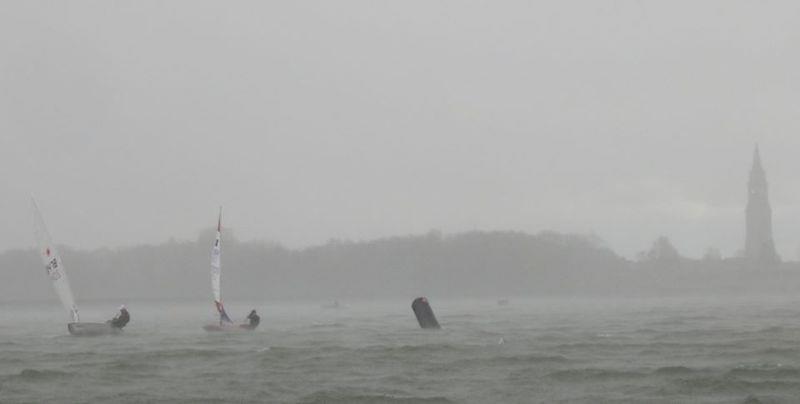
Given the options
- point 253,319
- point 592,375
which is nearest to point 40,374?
point 592,375

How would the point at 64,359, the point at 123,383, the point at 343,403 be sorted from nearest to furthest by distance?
the point at 343,403, the point at 123,383, the point at 64,359

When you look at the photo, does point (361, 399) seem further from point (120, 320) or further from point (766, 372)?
point (120, 320)

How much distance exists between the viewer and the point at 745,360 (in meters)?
41.9

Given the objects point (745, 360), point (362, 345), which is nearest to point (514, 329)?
point (362, 345)

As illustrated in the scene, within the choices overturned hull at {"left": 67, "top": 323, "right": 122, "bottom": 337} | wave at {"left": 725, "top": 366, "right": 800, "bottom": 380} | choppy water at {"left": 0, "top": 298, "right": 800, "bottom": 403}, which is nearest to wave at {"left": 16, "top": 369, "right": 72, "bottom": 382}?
choppy water at {"left": 0, "top": 298, "right": 800, "bottom": 403}

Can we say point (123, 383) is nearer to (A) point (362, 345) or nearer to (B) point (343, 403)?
(B) point (343, 403)

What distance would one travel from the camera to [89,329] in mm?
64250

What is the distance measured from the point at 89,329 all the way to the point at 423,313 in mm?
19597

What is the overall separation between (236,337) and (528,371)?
2751cm

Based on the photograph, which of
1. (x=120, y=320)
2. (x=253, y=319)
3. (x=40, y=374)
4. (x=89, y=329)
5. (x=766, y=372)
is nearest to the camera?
(x=766, y=372)

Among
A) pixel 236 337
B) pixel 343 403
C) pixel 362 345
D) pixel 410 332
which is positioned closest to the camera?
pixel 343 403

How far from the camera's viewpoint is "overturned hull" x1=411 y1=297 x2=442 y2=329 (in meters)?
67.6

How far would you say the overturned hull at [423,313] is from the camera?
67562mm

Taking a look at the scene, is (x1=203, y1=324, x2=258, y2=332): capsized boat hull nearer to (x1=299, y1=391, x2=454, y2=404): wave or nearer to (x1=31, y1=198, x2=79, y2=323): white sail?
(x1=31, y1=198, x2=79, y2=323): white sail
